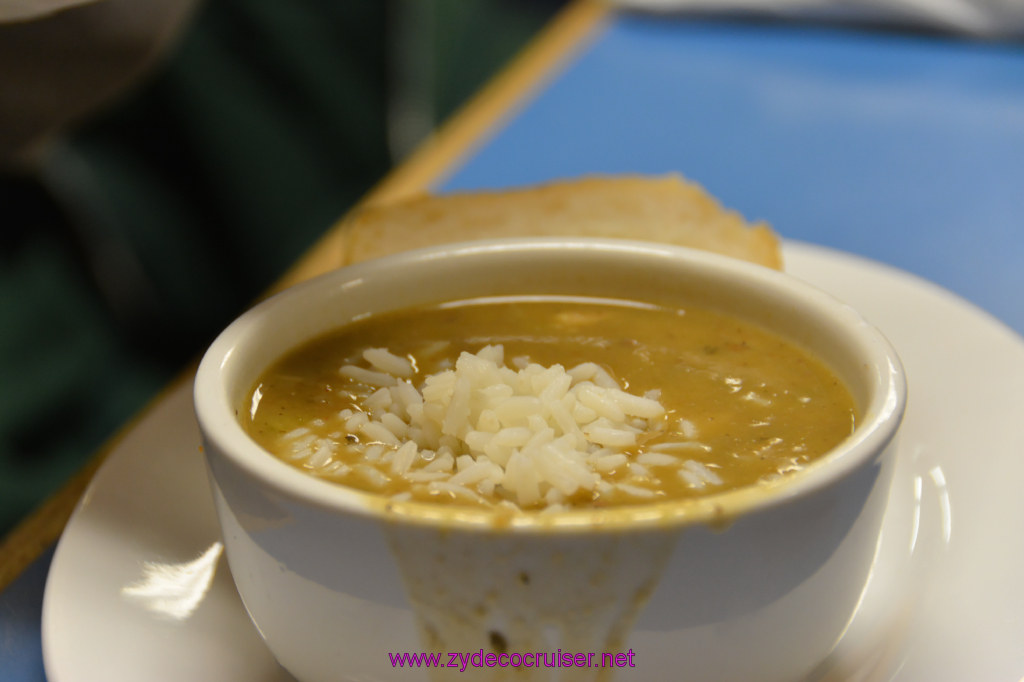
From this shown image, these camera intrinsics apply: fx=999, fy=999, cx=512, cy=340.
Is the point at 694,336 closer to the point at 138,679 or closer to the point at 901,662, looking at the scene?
the point at 901,662

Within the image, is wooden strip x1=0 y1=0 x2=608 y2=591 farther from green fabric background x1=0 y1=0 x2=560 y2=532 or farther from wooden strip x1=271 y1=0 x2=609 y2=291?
green fabric background x1=0 y1=0 x2=560 y2=532

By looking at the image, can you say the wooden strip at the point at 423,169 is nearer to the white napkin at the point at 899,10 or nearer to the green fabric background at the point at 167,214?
the white napkin at the point at 899,10

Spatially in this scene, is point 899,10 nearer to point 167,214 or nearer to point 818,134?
point 818,134

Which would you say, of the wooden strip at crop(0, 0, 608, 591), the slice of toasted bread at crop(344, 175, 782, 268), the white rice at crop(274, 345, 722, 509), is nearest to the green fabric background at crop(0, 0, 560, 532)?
the wooden strip at crop(0, 0, 608, 591)

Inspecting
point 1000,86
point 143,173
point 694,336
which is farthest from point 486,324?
point 1000,86

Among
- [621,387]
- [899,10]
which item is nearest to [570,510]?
[621,387]
